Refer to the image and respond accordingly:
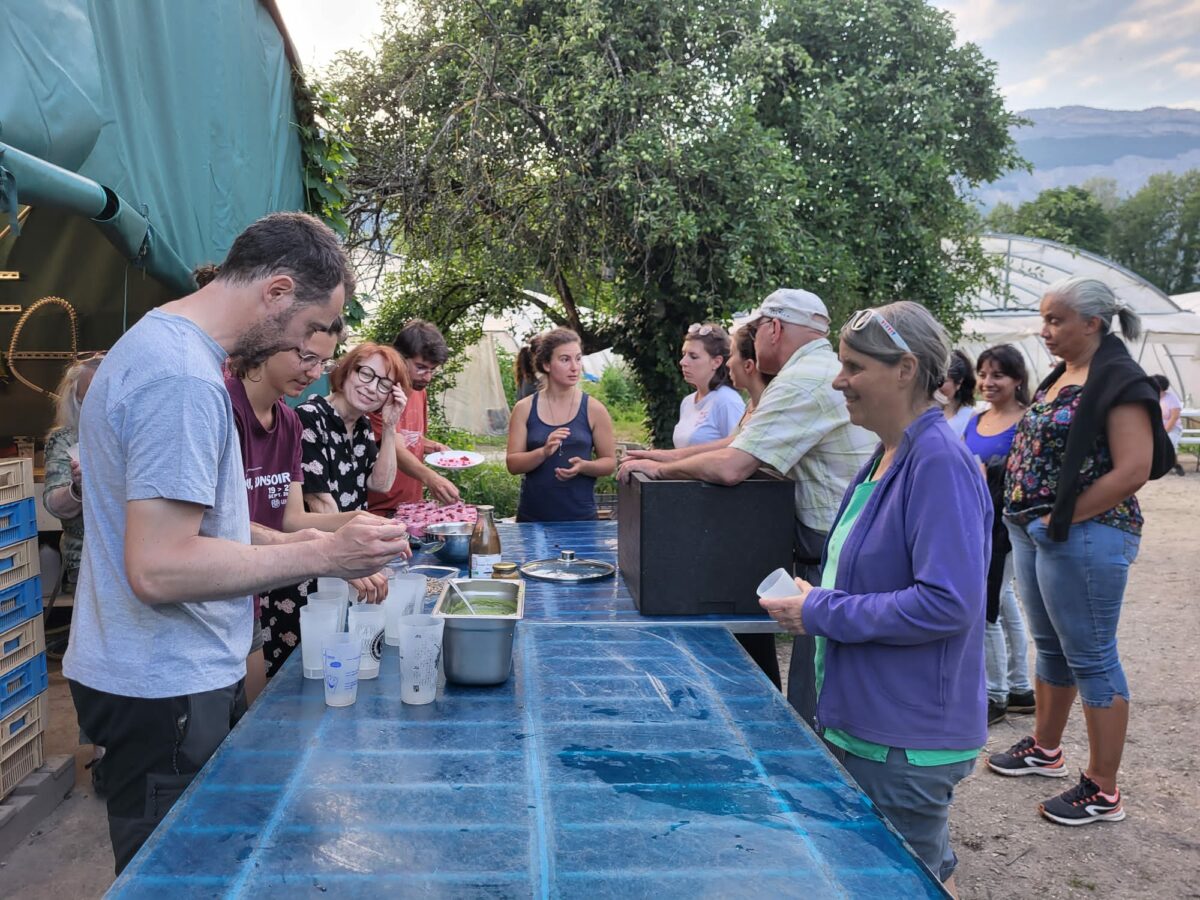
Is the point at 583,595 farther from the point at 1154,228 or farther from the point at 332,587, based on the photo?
the point at 1154,228

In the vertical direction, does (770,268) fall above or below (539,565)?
above

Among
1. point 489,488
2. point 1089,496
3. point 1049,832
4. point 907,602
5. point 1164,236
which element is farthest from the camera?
point 1164,236

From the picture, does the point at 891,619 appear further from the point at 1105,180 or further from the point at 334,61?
the point at 1105,180

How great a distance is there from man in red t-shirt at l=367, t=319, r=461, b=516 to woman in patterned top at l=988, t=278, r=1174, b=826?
250 centimetres

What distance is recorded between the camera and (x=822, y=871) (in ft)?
4.51

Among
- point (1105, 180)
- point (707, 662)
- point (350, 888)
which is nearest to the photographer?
point (350, 888)

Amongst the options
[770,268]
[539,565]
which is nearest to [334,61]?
[770,268]

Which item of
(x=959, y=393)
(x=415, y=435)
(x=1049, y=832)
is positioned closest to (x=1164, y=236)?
(x=959, y=393)

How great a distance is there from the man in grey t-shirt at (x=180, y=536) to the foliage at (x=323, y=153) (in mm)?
3985

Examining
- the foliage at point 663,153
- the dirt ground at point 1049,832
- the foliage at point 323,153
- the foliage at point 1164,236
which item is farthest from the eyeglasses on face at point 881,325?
the foliage at point 1164,236

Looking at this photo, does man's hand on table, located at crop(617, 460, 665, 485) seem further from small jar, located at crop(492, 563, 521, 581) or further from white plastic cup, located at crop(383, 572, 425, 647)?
white plastic cup, located at crop(383, 572, 425, 647)

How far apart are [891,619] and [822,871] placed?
681 mm

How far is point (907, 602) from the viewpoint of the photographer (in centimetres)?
190

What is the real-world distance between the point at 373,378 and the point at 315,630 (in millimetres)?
1409
